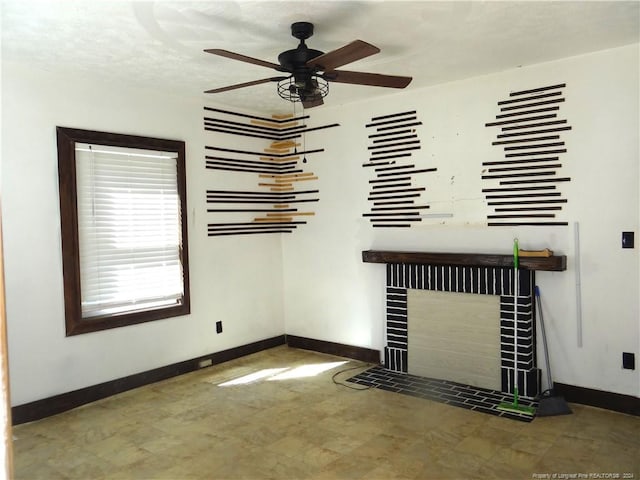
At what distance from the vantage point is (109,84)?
13.3 feet

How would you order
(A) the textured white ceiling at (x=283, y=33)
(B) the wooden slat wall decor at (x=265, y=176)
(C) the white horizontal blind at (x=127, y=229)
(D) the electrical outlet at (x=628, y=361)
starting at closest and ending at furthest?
1. (A) the textured white ceiling at (x=283, y=33)
2. (D) the electrical outlet at (x=628, y=361)
3. (C) the white horizontal blind at (x=127, y=229)
4. (B) the wooden slat wall decor at (x=265, y=176)

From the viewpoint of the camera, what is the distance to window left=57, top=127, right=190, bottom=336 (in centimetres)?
384

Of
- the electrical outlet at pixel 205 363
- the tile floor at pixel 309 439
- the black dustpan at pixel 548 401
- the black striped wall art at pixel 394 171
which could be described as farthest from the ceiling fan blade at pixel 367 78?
the electrical outlet at pixel 205 363

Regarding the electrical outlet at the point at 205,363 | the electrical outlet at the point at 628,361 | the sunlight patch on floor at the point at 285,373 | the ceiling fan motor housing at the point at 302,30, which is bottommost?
the sunlight patch on floor at the point at 285,373

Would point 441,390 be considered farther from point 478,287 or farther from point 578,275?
point 578,275

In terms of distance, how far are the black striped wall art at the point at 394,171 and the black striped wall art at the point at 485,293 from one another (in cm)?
48

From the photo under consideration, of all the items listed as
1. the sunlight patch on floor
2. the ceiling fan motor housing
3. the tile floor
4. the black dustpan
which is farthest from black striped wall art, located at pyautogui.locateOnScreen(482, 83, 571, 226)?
the sunlight patch on floor

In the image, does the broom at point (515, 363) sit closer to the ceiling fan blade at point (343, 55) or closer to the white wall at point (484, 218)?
the white wall at point (484, 218)

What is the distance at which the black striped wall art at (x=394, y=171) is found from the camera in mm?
4535

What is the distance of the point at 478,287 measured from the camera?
160 inches

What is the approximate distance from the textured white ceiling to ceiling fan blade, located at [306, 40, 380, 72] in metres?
0.28

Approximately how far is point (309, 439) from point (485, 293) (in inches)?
71.4

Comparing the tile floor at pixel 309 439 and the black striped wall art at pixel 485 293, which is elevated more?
the black striped wall art at pixel 485 293

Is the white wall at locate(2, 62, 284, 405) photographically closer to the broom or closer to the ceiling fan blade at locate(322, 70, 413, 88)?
the ceiling fan blade at locate(322, 70, 413, 88)
